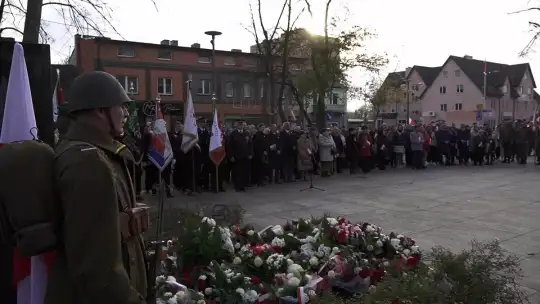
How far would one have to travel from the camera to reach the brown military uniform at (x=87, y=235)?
71.9 inches

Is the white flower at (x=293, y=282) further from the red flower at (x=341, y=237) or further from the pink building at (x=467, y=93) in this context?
the pink building at (x=467, y=93)

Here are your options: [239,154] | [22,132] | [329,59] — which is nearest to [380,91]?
[329,59]

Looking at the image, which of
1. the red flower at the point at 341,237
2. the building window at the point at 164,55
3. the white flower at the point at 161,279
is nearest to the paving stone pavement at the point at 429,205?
the red flower at the point at 341,237

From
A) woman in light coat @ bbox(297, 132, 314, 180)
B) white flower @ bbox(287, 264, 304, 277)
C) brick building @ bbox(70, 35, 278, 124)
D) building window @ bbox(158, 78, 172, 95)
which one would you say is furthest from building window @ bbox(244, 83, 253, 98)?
white flower @ bbox(287, 264, 304, 277)

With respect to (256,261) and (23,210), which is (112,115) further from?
(256,261)

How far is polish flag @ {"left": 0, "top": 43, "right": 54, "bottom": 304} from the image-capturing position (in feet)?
7.29

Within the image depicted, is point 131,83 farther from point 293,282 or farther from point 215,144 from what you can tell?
point 293,282

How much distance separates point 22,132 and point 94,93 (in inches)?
40.9

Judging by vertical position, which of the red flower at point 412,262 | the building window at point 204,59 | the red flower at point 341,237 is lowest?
the red flower at point 412,262

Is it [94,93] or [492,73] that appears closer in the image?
[94,93]

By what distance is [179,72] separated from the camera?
4553 cm

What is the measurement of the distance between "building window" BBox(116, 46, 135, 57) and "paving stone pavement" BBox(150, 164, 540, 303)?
3223 cm

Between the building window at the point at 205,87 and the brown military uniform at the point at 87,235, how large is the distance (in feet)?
148

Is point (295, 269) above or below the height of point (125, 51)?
below
